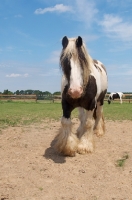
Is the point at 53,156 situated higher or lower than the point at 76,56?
lower

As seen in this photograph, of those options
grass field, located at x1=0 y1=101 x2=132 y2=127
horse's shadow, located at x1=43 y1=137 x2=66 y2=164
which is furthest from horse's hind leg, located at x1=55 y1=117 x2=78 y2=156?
grass field, located at x1=0 y1=101 x2=132 y2=127

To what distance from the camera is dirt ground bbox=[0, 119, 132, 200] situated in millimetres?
3260

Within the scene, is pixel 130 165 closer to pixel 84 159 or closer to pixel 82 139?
pixel 84 159

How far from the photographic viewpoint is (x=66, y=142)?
16.3ft

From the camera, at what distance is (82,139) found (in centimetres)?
531

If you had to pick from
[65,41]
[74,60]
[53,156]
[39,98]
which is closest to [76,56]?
[74,60]

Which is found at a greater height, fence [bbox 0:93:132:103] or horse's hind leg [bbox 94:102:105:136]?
fence [bbox 0:93:132:103]

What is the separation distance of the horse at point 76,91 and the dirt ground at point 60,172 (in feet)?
0.78

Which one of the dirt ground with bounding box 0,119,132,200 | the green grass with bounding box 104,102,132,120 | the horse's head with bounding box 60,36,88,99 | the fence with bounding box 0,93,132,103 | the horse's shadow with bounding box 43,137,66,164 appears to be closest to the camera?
the dirt ground with bounding box 0,119,132,200

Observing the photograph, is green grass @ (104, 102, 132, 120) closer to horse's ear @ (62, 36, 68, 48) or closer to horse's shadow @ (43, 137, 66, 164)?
horse's shadow @ (43, 137, 66, 164)

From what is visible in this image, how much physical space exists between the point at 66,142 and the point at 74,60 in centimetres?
161

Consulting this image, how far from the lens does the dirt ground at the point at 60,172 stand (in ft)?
10.7

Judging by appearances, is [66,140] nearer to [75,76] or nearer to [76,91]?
[76,91]

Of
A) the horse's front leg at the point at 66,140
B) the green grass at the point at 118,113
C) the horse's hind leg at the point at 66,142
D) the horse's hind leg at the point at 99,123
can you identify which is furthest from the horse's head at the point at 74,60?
the green grass at the point at 118,113
